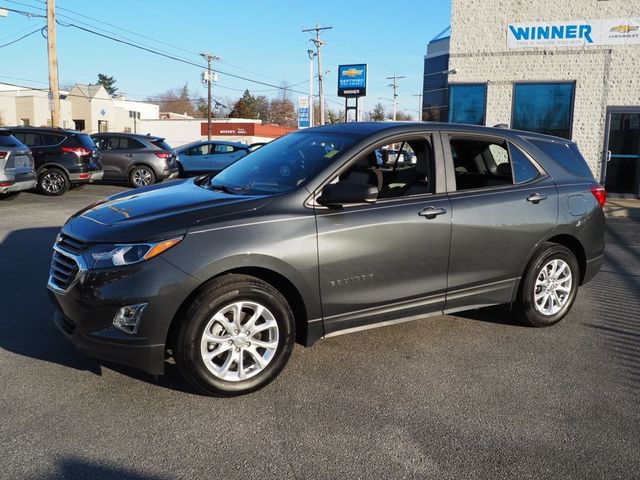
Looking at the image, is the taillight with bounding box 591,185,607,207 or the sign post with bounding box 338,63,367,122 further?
the sign post with bounding box 338,63,367,122

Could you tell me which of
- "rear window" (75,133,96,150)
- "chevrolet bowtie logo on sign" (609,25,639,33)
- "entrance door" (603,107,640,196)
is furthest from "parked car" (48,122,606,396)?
"chevrolet bowtie logo on sign" (609,25,639,33)

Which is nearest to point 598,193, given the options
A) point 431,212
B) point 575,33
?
point 431,212

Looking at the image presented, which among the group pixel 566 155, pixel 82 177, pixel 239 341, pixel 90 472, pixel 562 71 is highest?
pixel 562 71

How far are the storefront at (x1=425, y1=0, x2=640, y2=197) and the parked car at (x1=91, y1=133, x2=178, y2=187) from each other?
28.9ft

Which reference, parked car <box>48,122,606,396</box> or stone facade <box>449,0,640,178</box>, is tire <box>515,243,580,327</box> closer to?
parked car <box>48,122,606,396</box>

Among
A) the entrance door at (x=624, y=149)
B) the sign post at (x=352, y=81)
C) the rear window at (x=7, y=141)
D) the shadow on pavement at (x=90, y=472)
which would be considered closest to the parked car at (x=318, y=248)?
the shadow on pavement at (x=90, y=472)

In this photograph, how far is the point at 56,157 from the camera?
13.7 metres

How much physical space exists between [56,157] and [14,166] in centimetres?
256

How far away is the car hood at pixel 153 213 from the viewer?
11.1 ft

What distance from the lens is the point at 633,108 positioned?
583 inches

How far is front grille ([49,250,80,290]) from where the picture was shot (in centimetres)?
345

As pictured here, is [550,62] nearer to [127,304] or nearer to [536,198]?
[536,198]

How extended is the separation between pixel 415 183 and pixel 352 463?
2.29 metres

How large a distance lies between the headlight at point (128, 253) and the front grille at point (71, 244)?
165mm
